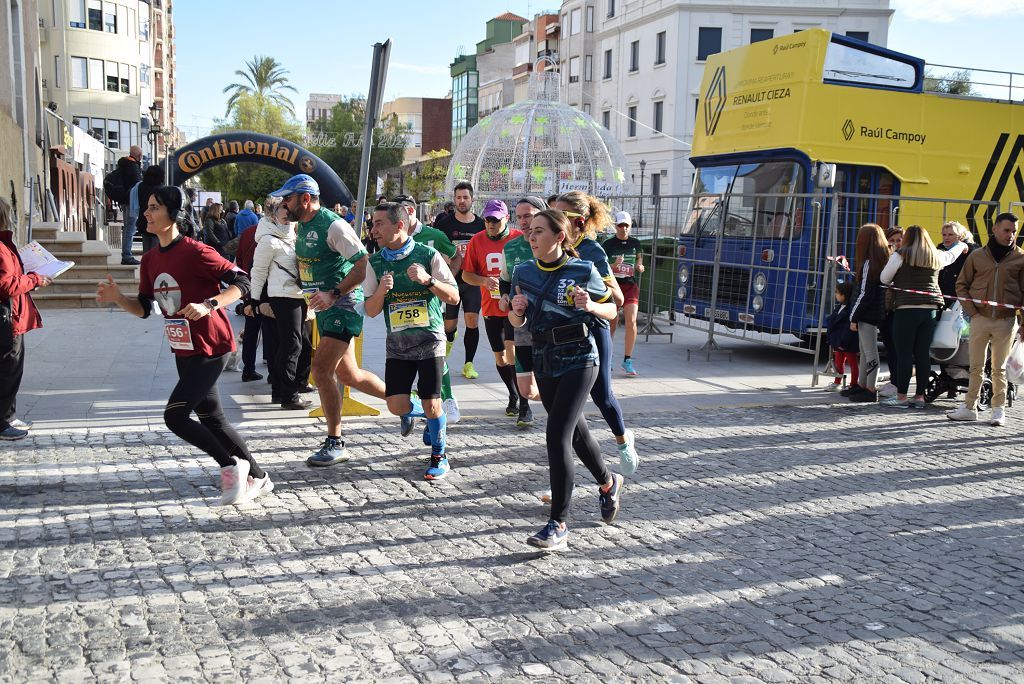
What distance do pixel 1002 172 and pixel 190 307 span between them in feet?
38.5

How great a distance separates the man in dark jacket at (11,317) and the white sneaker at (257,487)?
2.52 m

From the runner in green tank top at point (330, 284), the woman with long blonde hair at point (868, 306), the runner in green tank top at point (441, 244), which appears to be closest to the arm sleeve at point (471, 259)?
the runner in green tank top at point (441, 244)

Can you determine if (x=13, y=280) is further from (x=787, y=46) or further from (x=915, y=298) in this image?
(x=787, y=46)

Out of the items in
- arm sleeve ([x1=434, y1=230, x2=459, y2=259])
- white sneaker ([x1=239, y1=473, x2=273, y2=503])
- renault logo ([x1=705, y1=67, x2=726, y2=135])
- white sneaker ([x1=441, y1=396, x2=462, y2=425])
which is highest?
renault logo ([x1=705, y1=67, x2=726, y2=135])

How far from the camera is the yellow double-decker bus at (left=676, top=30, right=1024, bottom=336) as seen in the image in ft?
38.7

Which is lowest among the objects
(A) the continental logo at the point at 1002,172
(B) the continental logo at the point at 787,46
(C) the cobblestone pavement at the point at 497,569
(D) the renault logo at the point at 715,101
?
(C) the cobblestone pavement at the point at 497,569

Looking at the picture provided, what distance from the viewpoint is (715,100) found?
1384 centimetres

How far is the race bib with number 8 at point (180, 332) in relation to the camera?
536cm

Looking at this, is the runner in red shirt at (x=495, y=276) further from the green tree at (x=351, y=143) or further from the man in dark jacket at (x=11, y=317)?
the green tree at (x=351, y=143)

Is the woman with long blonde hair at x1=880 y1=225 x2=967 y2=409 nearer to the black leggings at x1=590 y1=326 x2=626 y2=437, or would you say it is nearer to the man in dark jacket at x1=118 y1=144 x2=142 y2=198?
the black leggings at x1=590 y1=326 x2=626 y2=437

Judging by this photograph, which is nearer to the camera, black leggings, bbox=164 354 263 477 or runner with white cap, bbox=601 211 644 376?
black leggings, bbox=164 354 263 477

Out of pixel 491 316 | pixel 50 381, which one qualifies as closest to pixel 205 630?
pixel 491 316

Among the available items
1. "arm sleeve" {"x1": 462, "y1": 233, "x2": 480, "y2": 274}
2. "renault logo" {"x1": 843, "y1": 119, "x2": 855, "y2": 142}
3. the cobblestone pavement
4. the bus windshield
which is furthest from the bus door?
"arm sleeve" {"x1": 462, "y1": 233, "x2": 480, "y2": 274}

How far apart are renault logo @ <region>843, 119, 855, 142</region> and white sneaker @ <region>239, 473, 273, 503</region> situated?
899 cm
